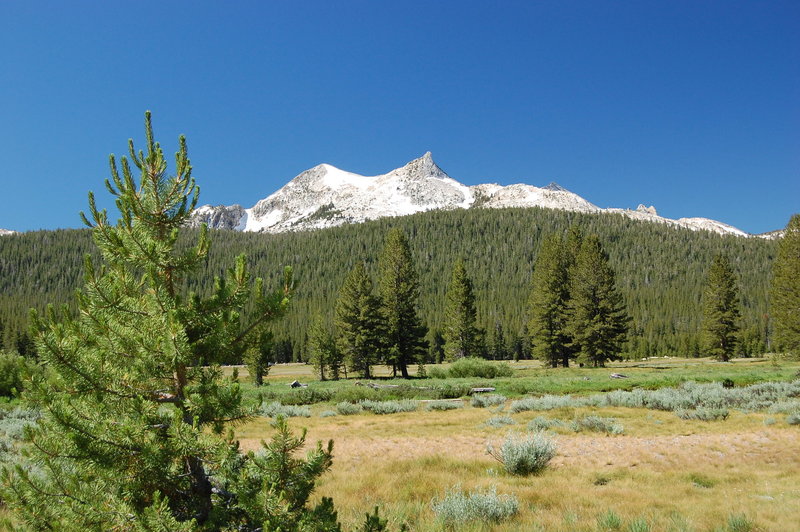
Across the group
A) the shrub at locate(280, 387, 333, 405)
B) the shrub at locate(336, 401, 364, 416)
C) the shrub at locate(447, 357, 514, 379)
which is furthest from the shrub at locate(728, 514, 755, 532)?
the shrub at locate(447, 357, 514, 379)

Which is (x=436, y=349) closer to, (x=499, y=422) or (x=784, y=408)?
(x=499, y=422)

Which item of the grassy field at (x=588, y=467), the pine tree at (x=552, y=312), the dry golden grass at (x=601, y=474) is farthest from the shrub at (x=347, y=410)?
the pine tree at (x=552, y=312)

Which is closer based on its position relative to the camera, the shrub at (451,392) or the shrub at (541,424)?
the shrub at (541,424)

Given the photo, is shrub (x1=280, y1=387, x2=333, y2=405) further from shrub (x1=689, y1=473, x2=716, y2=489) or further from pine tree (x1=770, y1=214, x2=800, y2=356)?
pine tree (x1=770, y1=214, x2=800, y2=356)

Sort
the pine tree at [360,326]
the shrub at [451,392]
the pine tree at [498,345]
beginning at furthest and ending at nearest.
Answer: the pine tree at [498,345] → the pine tree at [360,326] → the shrub at [451,392]

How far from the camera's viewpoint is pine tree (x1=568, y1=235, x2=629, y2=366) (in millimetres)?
39625

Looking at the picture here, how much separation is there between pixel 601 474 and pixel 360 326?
3311 centimetres

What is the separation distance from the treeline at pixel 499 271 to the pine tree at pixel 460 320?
55713 millimetres

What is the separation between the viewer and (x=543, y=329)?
143 ft

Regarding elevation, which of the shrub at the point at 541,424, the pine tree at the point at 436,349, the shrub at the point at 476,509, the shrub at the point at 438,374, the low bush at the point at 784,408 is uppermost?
the shrub at the point at 476,509

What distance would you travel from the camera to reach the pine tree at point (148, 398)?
3342mm

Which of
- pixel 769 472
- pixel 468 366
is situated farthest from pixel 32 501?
pixel 468 366

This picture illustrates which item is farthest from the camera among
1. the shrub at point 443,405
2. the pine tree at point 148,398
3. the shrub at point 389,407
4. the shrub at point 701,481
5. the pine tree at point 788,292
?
the pine tree at point 788,292

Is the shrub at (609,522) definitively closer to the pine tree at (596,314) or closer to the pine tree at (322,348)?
the pine tree at (596,314)
